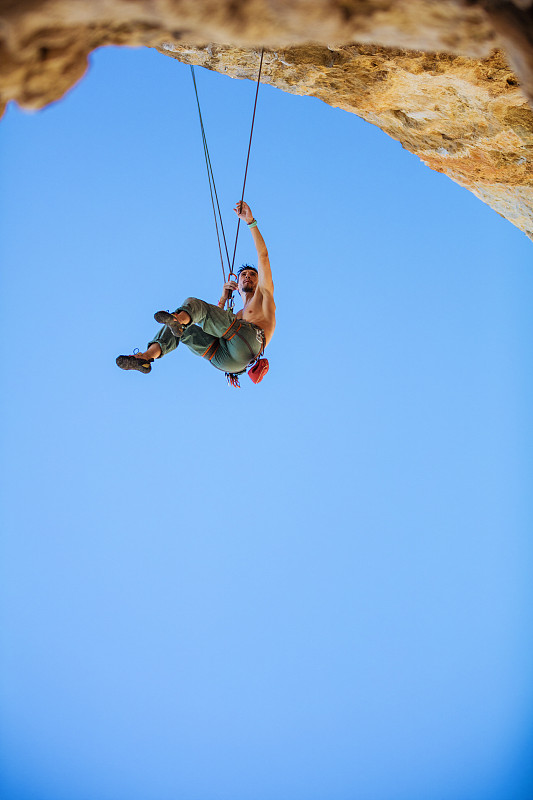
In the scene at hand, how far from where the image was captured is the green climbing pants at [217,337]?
438cm

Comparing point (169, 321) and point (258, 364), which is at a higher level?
point (258, 364)

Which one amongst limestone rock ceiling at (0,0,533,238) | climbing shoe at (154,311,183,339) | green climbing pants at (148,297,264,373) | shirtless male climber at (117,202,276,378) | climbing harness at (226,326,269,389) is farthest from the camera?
climbing harness at (226,326,269,389)

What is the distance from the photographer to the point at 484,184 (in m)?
5.07

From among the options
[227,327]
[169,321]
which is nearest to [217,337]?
[227,327]

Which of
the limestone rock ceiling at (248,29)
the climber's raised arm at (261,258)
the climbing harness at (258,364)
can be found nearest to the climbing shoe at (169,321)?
the climbing harness at (258,364)

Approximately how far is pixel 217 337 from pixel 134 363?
2.97 ft

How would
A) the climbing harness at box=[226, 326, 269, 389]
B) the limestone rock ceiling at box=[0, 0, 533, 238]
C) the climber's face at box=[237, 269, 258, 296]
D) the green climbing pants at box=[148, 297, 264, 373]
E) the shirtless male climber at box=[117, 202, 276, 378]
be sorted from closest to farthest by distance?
the limestone rock ceiling at box=[0, 0, 533, 238] → the shirtless male climber at box=[117, 202, 276, 378] → the green climbing pants at box=[148, 297, 264, 373] → the climbing harness at box=[226, 326, 269, 389] → the climber's face at box=[237, 269, 258, 296]

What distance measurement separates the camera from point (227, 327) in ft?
15.3

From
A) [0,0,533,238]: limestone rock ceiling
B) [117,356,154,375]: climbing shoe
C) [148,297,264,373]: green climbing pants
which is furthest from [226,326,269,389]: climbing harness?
[0,0,533,238]: limestone rock ceiling

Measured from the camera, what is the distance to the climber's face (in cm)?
541

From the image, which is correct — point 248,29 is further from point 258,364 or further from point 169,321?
point 258,364

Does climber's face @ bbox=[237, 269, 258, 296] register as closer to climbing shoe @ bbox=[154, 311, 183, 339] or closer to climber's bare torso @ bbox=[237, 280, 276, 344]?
climber's bare torso @ bbox=[237, 280, 276, 344]

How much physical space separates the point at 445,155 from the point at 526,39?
3935mm

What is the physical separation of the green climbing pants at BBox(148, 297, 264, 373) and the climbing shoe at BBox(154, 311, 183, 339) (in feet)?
0.31
